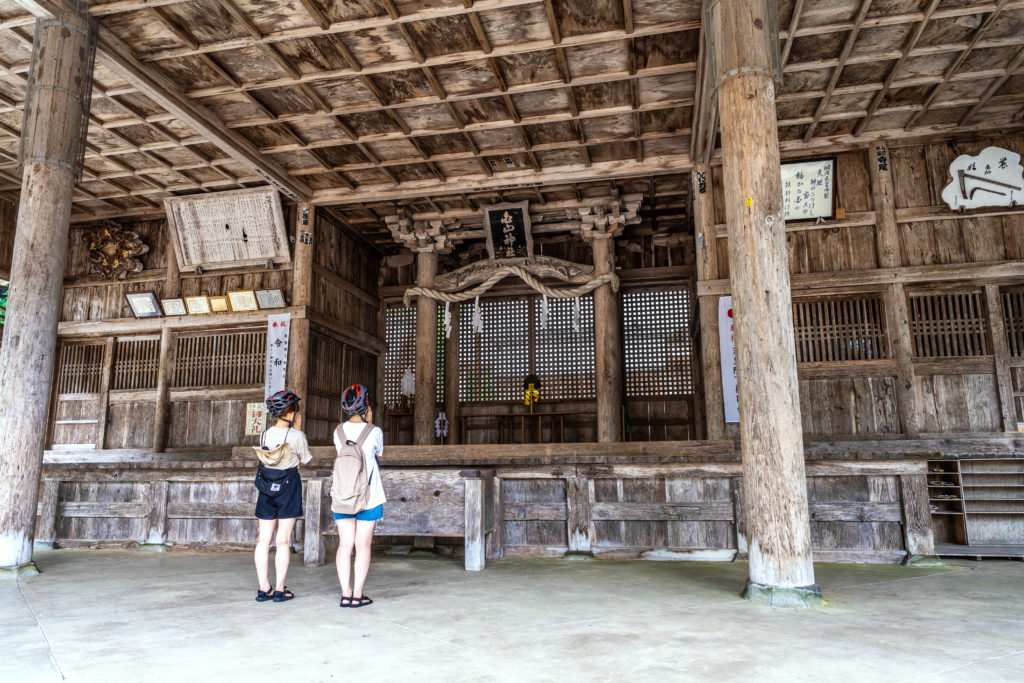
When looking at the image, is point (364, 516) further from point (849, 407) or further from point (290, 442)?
point (849, 407)

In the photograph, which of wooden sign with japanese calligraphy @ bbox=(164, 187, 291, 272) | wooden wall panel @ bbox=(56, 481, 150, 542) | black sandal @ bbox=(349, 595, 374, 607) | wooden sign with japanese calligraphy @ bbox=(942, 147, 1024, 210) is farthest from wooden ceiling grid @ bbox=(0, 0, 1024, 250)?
black sandal @ bbox=(349, 595, 374, 607)

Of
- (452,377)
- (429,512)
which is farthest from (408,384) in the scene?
(429,512)

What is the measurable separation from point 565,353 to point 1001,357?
20.3 feet

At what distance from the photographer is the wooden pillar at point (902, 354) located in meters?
7.40

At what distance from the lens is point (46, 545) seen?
6.61m

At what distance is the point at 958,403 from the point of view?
7414 millimetres

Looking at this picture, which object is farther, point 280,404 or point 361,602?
point 280,404

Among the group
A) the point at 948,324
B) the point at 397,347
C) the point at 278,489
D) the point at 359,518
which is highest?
the point at 397,347

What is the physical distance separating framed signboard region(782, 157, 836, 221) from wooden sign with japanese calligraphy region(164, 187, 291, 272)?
272 inches

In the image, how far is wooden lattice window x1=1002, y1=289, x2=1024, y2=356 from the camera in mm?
7420

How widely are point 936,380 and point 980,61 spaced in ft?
11.3

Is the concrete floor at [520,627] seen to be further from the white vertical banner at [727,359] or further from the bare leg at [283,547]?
the white vertical banner at [727,359]

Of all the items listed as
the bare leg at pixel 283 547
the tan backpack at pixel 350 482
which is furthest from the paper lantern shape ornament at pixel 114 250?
the tan backpack at pixel 350 482

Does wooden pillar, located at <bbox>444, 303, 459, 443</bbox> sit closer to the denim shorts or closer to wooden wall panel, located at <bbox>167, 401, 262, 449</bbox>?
wooden wall panel, located at <bbox>167, 401, 262, 449</bbox>
